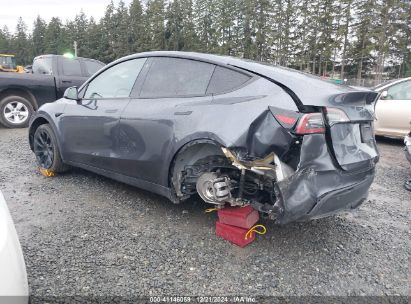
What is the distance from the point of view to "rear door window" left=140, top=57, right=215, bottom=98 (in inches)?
127

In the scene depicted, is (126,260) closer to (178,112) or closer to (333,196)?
(178,112)

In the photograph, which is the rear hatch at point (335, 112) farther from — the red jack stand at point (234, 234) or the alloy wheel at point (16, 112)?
the alloy wheel at point (16, 112)

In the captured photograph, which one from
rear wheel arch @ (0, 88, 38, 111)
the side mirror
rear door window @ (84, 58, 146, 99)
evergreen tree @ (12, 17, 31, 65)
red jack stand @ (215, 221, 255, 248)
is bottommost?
red jack stand @ (215, 221, 255, 248)

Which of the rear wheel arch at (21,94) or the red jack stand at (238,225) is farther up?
the rear wheel arch at (21,94)

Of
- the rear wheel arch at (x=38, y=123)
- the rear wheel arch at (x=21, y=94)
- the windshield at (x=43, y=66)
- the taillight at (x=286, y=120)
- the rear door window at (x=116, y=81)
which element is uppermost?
the windshield at (x=43, y=66)

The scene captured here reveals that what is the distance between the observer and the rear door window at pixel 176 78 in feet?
10.6

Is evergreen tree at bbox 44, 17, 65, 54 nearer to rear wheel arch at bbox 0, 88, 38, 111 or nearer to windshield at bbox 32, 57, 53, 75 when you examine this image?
windshield at bbox 32, 57, 53, 75

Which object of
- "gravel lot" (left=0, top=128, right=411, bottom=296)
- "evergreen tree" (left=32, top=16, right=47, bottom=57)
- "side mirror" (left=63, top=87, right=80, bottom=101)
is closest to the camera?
"gravel lot" (left=0, top=128, right=411, bottom=296)

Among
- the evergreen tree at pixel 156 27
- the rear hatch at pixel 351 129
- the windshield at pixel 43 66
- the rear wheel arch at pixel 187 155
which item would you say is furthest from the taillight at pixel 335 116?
the evergreen tree at pixel 156 27

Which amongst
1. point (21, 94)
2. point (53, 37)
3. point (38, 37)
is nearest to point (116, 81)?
point (21, 94)

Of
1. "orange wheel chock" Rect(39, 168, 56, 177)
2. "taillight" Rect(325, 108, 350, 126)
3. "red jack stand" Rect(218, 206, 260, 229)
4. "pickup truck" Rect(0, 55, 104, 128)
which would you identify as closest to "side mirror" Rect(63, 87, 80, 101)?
"orange wheel chock" Rect(39, 168, 56, 177)

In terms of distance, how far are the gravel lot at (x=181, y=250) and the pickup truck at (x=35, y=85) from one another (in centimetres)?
444

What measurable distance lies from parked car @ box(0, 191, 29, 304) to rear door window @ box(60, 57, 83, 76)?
7.72m

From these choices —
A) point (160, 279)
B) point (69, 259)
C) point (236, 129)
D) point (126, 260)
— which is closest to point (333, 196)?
point (236, 129)
